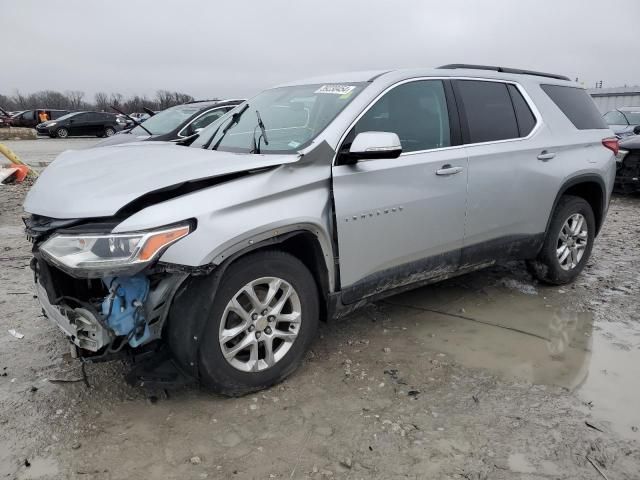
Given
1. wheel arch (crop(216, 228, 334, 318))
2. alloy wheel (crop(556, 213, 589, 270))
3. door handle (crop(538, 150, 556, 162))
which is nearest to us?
wheel arch (crop(216, 228, 334, 318))

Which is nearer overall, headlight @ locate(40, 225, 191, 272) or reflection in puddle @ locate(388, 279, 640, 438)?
headlight @ locate(40, 225, 191, 272)

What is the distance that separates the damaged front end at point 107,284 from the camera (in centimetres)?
249

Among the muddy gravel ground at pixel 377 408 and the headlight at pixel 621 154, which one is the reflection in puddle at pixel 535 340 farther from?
the headlight at pixel 621 154

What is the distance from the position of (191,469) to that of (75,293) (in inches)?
42.8

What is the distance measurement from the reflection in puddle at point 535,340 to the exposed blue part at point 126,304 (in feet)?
6.63

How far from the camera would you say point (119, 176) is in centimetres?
288

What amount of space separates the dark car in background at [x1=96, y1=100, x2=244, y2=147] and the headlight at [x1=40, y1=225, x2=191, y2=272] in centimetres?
532

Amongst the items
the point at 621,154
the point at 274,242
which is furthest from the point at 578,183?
the point at 621,154

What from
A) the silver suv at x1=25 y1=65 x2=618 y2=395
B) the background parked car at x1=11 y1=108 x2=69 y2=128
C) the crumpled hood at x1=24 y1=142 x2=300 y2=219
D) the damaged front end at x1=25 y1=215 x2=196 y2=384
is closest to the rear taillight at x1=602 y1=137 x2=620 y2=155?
the silver suv at x1=25 y1=65 x2=618 y2=395

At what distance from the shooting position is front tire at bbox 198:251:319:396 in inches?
109

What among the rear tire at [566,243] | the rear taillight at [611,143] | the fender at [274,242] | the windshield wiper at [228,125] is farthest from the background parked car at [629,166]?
the fender at [274,242]

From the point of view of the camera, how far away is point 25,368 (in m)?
3.31

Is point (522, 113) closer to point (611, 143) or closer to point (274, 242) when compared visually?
point (611, 143)

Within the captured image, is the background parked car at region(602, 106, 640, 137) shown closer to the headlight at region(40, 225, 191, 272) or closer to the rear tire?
the rear tire
